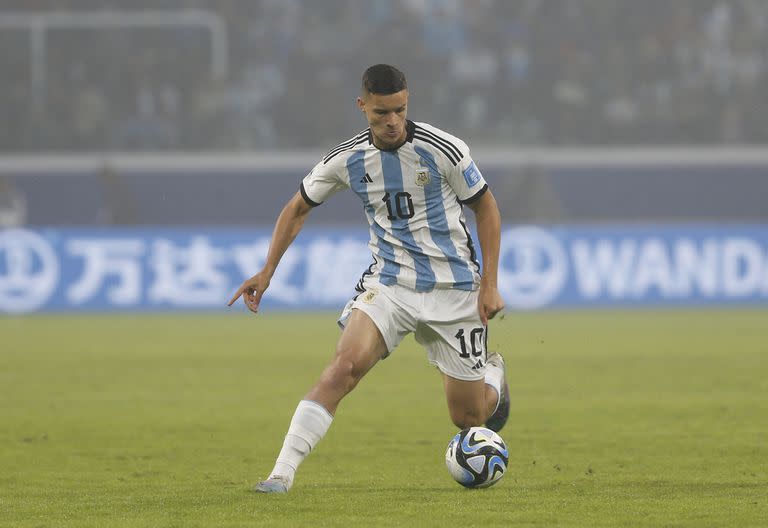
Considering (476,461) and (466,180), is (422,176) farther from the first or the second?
(476,461)

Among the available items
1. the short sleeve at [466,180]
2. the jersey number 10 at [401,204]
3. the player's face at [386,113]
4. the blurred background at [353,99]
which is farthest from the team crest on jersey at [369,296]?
the blurred background at [353,99]

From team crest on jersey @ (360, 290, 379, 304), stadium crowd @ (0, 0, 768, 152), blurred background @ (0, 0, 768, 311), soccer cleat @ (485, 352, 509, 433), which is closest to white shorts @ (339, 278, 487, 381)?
team crest on jersey @ (360, 290, 379, 304)

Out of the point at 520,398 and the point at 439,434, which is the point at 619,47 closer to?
the point at 520,398

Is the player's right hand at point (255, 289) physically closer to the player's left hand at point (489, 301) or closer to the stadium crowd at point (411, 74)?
the player's left hand at point (489, 301)

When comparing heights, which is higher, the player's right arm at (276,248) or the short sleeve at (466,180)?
the short sleeve at (466,180)

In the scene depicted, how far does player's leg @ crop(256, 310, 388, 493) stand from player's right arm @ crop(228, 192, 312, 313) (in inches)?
17.3

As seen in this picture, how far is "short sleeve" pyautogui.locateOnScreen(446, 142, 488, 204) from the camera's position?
6035 millimetres

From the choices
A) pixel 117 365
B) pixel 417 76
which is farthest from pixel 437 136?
pixel 417 76

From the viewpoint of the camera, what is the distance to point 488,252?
19.6ft

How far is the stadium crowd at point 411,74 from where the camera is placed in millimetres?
24516

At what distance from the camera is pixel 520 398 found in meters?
9.88

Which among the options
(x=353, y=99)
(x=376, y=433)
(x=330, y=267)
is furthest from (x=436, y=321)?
(x=353, y=99)

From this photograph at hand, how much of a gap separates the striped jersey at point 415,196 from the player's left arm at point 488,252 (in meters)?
0.06

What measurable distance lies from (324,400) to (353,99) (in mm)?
19307
